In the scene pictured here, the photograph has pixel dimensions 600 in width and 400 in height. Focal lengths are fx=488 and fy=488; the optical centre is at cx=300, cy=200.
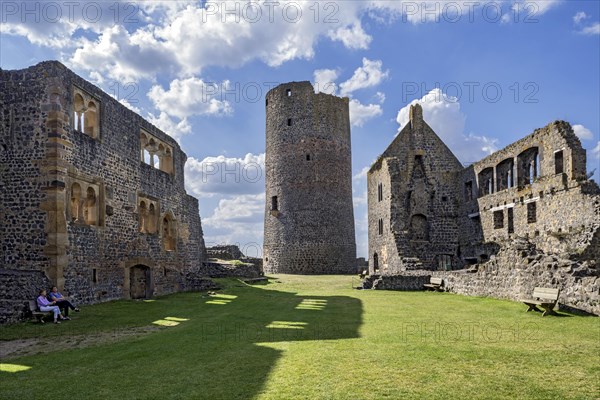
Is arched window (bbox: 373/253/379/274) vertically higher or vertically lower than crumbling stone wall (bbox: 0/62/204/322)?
lower

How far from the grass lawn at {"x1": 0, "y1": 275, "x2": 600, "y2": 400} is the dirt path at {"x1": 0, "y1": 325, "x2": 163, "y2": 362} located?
7 centimetres

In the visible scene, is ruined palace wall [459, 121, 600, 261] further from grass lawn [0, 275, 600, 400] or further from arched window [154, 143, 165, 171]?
arched window [154, 143, 165, 171]

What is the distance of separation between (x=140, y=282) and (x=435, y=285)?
13480 millimetres

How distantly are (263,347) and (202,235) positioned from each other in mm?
24321

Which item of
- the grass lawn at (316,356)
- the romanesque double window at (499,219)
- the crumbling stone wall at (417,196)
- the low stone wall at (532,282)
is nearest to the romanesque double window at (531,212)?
the romanesque double window at (499,219)

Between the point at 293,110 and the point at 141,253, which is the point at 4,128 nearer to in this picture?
the point at 141,253

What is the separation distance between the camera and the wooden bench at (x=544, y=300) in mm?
13014

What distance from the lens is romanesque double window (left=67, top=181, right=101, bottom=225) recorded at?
17.9m

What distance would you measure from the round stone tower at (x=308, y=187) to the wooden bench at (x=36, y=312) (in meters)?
27.5

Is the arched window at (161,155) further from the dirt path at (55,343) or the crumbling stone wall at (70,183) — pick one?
the dirt path at (55,343)

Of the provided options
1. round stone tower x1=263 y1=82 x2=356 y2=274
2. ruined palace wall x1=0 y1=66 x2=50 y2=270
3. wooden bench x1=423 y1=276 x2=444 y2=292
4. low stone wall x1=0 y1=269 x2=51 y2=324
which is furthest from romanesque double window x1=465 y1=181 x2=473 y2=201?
low stone wall x1=0 y1=269 x2=51 y2=324

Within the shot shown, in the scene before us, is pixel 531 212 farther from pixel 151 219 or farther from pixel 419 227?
pixel 151 219

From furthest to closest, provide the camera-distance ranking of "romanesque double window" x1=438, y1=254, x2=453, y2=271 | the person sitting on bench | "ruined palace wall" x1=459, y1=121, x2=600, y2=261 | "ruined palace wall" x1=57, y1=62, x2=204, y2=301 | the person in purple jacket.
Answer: "romanesque double window" x1=438, y1=254, x2=453, y2=271
"ruined palace wall" x1=459, y1=121, x2=600, y2=261
"ruined palace wall" x1=57, y1=62, x2=204, y2=301
the person sitting on bench
the person in purple jacket

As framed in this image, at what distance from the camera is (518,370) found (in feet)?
24.2
